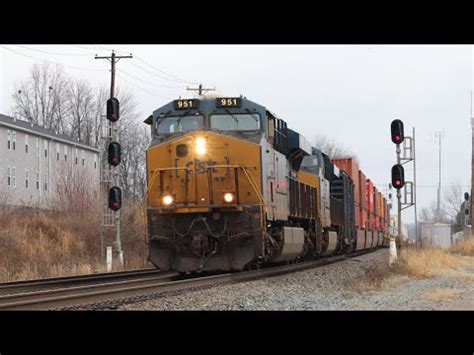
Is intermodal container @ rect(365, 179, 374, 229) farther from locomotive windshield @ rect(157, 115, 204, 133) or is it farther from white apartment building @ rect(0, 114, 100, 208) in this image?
locomotive windshield @ rect(157, 115, 204, 133)

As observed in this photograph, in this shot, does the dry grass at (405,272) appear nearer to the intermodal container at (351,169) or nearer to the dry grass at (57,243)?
the dry grass at (57,243)

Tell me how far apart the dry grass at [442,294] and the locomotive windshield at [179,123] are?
6.72 meters

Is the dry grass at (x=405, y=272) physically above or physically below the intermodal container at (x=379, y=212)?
below

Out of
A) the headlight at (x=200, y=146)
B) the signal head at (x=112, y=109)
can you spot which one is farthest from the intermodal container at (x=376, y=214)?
the headlight at (x=200, y=146)

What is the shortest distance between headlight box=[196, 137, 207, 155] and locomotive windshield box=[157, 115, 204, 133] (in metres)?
0.58

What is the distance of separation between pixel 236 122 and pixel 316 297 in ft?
18.4

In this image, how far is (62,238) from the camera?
32.2 m

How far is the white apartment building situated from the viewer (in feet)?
169

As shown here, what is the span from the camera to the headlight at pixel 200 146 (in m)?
16.4
